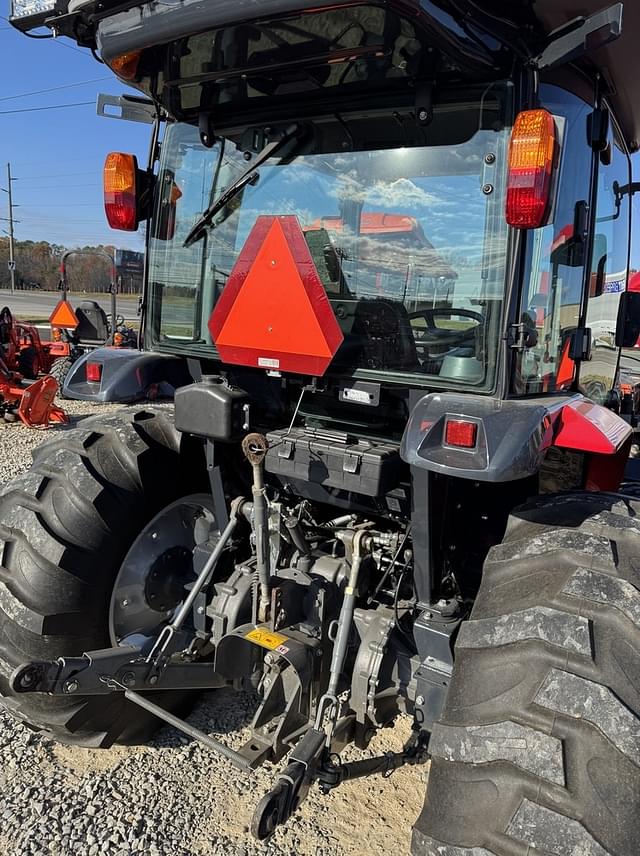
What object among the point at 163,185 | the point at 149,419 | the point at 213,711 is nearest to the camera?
the point at 163,185

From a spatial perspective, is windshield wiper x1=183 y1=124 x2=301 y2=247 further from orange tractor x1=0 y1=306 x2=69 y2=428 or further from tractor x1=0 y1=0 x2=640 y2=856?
orange tractor x1=0 y1=306 x2=69 y2=428

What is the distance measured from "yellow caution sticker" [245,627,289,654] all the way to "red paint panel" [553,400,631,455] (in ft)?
3.86

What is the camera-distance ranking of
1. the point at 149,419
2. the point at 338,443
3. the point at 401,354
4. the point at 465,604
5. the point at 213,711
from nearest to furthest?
the point at 401,354
the point at 338,443
the point at 465,604
the point at 149,419
the point at 213,711

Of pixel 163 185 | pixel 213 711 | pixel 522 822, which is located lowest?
pixel 213 711

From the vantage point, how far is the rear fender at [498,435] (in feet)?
5.97

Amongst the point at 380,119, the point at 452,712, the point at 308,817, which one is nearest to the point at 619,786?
the point at 452,712

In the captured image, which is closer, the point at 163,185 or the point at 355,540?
the point at 355,540

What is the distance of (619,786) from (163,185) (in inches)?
103

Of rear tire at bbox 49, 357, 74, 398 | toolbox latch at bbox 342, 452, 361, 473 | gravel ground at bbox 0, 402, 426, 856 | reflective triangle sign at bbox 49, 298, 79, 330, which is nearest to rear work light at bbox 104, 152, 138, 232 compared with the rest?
toolbox latch at bbox 342, 452, 361, 473

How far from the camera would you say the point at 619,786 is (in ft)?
4.68

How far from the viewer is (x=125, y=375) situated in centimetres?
286

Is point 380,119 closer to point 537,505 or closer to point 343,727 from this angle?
point 537,505

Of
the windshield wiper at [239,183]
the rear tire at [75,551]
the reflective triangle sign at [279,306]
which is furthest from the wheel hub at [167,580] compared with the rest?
the windshield wiper at [239,183]

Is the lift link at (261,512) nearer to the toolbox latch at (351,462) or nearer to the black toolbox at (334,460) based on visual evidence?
the black toolbox at (334,460)
